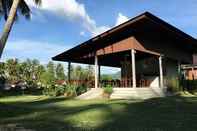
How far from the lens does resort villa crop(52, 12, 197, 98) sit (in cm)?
2302

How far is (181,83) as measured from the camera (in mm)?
29484

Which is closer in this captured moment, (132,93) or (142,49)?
(132,93)

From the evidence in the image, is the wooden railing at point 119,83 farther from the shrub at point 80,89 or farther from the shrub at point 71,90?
the shrub at point 71,90

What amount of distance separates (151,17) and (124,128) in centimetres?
1306

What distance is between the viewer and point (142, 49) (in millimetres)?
24109

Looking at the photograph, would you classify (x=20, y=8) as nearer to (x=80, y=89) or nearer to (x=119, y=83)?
(x=80, y=89)

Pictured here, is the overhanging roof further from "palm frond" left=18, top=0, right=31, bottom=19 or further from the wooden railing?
"palm frond" left=18, top=0, right=31, bottom=19

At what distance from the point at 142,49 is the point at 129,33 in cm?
154

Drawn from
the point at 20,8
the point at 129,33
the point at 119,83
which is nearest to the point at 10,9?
the point at 20,8

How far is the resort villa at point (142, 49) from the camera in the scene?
75.5 feet

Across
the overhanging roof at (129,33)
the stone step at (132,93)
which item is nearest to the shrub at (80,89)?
the overhanging roof at (129,33)

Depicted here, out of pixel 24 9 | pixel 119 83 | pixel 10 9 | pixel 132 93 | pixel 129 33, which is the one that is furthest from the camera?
pixel 119 83

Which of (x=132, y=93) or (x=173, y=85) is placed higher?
(x=173, y=85)

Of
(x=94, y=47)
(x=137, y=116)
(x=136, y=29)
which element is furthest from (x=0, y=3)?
(x=137, y=116)
